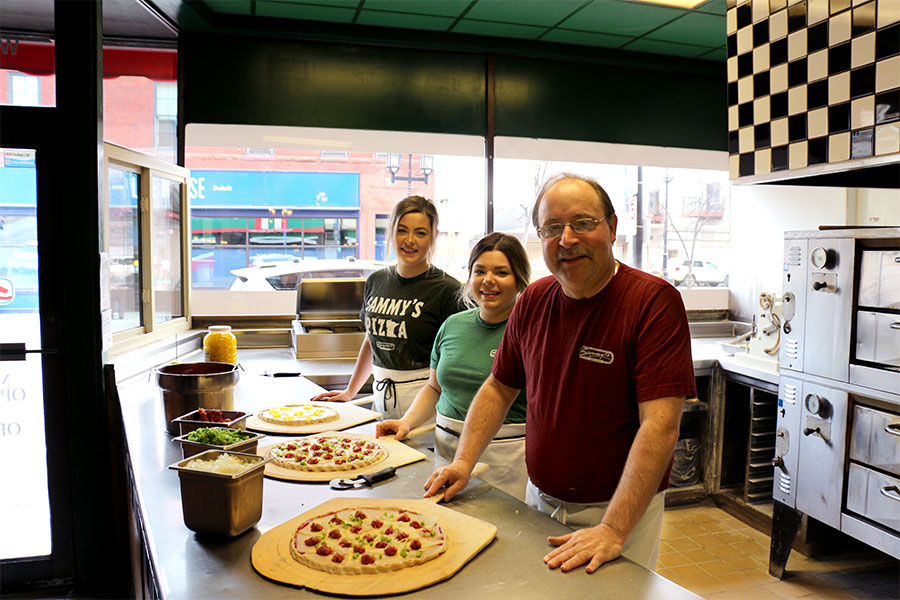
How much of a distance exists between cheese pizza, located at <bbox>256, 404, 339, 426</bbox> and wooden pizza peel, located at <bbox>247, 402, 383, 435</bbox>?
0.05 feet

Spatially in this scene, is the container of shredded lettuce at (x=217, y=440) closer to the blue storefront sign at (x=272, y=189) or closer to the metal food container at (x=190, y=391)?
the metal food container at (x=190, y=391)

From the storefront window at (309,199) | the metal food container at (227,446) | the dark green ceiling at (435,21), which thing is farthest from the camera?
the storefront window at (309,199)

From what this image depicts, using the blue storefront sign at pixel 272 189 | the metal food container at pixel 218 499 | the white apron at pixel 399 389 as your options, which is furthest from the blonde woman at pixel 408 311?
the blue storefront sign at pixel 272 189

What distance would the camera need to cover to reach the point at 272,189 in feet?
15.2

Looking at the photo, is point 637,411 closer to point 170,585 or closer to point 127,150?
point 170,585

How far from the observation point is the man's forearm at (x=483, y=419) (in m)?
1.89

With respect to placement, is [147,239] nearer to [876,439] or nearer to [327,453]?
[327,453]

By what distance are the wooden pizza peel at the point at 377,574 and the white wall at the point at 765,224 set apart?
4086 mm

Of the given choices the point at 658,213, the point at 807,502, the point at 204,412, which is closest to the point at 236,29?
the point at 204,412

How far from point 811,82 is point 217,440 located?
66.8 inches

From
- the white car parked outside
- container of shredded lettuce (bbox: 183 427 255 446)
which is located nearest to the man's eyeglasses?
container of shredded lettuce (bbox: 183 427 255 446)

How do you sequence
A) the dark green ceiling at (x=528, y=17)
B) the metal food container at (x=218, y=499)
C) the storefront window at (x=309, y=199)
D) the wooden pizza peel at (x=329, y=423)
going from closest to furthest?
the metal food container at (x=218, y=499)
the wooden pizza peel at (x=329, y=423)
the dark green ceiling at (x=528, y=17)
the storefront window at (x=309, y=199)

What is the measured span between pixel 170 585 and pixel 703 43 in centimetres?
481

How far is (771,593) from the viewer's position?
10.7ft
